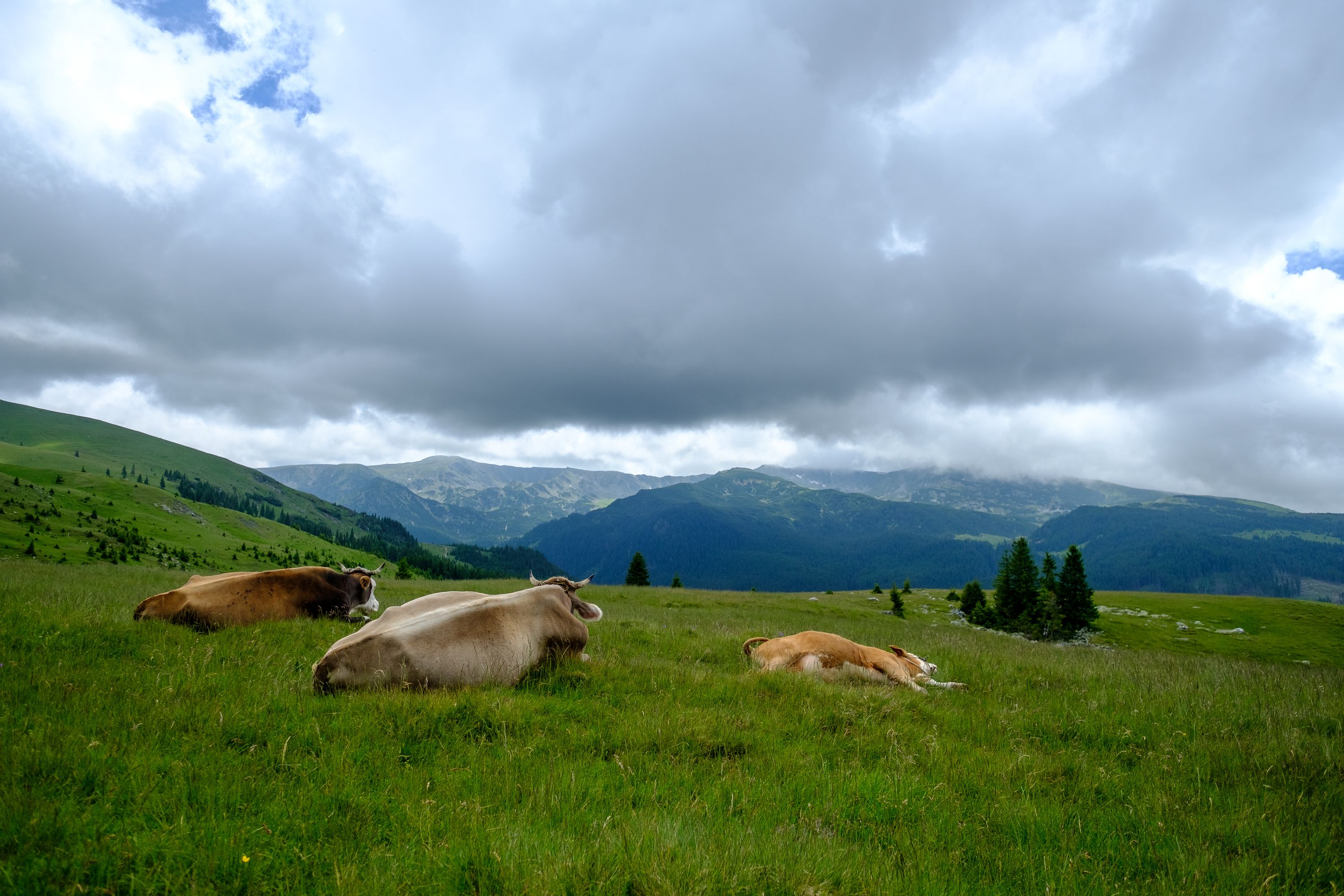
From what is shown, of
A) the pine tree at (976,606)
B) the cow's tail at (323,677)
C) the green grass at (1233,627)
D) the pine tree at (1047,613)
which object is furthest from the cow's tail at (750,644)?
the pine tree at (976,606)

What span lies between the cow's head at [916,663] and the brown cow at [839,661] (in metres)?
0.01

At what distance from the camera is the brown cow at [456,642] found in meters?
6.30

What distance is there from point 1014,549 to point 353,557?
17015 cm

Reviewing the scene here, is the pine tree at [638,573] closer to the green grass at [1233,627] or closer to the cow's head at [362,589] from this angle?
the green grass at [1233,627]

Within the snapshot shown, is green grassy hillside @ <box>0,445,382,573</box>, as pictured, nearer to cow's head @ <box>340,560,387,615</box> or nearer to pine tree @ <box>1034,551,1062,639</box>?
cow's head @ <box>340,560,387,615</box>

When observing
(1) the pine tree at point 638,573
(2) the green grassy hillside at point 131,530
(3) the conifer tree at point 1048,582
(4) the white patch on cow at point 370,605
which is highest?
(4) the white patch on cow at point 370,605

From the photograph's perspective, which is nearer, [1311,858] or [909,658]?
[1311,858]

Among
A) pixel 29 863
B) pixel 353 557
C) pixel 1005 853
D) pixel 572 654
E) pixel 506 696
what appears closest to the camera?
pixel 29 863

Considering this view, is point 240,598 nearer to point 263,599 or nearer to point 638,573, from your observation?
point 263,599

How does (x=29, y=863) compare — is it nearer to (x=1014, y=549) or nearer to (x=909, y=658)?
(x=909, y=658)

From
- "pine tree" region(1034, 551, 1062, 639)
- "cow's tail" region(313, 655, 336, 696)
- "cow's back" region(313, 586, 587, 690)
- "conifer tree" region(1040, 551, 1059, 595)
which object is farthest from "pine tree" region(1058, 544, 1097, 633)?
"cow's tail" region(313, 655, 336, 696)

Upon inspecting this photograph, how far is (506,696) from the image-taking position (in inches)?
241

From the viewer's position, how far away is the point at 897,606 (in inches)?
2655

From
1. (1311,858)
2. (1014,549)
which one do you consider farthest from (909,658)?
(1014,549)
